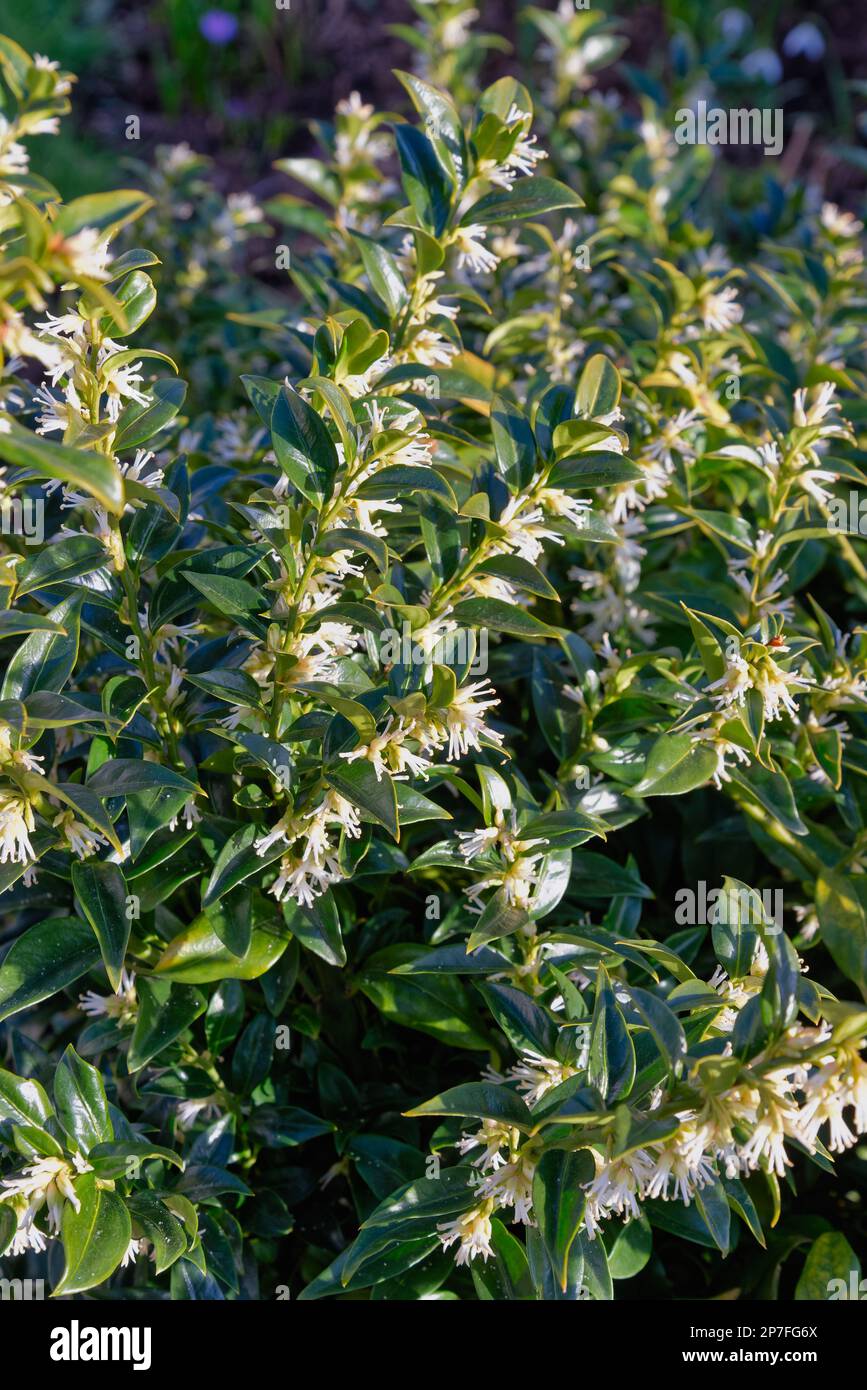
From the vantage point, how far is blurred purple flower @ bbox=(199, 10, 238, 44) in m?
4.77

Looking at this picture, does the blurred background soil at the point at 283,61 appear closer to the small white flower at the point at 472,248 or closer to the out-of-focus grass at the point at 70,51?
the out-of-focus grass at the point at 70,51

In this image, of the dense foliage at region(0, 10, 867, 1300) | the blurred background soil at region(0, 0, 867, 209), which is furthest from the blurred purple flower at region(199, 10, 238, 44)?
the dense foliage at region(0, 10, 867, 1300)

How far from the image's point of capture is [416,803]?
1312 mm

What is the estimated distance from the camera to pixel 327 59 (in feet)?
16.3

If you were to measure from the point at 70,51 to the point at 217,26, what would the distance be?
0.54 m

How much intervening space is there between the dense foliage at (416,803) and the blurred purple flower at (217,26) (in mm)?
3491

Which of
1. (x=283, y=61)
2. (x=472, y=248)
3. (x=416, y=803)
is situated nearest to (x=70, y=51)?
(x=283, y=61)

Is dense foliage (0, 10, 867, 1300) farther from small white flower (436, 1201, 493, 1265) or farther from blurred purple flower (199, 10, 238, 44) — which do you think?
blurred purple flower (199, 10, 238, 44)

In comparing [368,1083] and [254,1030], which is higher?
[254,1030]

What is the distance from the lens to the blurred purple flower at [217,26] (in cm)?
477

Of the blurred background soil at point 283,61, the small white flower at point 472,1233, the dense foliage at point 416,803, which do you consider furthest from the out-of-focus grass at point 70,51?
the small white flower at point 472,1233
